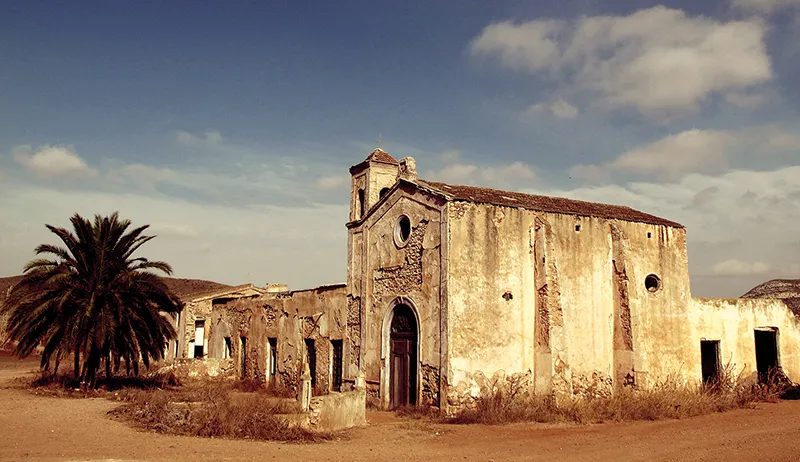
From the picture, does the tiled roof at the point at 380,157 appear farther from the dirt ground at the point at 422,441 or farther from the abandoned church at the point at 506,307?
the dirt ground at the point at 422,441

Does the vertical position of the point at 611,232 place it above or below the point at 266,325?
above

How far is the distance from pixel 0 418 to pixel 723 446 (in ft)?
48.7

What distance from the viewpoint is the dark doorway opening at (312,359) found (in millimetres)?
20875

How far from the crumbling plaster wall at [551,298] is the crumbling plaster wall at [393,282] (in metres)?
0.71

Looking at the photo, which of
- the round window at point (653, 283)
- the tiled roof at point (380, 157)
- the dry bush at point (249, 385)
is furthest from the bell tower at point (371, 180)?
the round window at point (653, 283)

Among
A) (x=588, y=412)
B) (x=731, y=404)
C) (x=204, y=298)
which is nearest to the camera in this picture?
(x=588, y=412)

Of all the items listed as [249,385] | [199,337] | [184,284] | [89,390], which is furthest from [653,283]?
[184,284]

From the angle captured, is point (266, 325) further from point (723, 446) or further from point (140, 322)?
point (723, 446)

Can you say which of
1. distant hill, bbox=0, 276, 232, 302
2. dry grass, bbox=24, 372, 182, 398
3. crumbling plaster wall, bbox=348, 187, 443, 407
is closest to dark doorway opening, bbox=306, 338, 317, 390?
crumbling plaster wall, bbox=348, 187, 443, 407

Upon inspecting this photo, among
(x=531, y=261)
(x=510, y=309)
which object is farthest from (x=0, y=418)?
(x=531, y=261)

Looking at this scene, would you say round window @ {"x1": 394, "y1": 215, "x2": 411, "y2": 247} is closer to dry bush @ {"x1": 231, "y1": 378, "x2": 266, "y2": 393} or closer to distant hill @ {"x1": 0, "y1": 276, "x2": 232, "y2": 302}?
dry bush @ {"x1": 231, "y1": 378, "x2": 266, "y2": 393}

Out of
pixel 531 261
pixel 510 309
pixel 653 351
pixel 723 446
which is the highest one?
pixel 531 261

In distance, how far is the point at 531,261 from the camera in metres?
17.3

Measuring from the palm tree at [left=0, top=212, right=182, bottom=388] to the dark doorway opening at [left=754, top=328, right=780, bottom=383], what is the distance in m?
19.2
